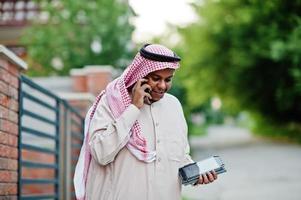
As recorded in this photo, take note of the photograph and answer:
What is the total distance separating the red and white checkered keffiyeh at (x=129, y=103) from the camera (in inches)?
127

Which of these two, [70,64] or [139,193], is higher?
[70,64]

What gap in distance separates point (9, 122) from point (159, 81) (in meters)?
1.98

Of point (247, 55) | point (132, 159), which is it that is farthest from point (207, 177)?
point (247, 55)

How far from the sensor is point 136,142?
322 centimetres

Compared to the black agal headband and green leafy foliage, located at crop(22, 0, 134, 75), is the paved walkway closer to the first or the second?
green leafy foliage, located at crop(22, 0, 134, 75)

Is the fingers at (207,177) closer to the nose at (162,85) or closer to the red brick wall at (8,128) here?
the nose at (162,85)

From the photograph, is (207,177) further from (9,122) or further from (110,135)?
(9,122)

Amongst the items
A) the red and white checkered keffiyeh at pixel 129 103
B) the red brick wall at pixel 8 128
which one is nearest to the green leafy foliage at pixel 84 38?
the red brick wall at pixel 8 128

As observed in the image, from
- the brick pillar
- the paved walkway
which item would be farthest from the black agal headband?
the paved walkway

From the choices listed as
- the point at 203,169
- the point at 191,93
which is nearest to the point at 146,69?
the point at 203,169

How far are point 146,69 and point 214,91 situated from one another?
2338cm

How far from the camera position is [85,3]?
17938 millimetres

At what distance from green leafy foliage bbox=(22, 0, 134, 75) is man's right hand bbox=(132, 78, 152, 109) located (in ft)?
47.2

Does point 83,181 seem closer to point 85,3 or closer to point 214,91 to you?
point 85,3
